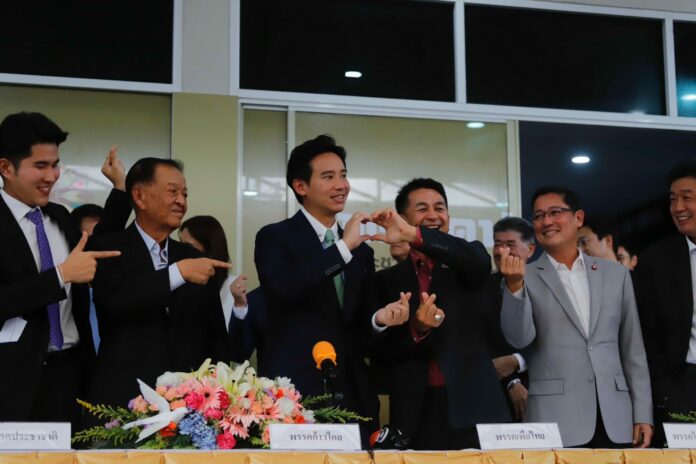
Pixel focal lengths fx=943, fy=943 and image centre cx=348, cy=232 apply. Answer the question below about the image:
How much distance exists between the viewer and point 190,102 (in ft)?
17.3

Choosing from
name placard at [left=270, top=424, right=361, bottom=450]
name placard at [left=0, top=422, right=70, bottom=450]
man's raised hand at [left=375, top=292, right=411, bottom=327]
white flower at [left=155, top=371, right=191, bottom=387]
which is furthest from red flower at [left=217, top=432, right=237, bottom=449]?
man's raised hand at [left=375, top=292, right=411, bottom=327]

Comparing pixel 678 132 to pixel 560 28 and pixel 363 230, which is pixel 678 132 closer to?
pixel 560 28

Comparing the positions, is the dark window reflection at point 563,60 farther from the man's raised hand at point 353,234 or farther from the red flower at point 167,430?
the red flower at point 167,430

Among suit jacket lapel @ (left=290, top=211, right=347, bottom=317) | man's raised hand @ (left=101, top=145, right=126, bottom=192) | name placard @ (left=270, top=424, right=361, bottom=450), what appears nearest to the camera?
name placard @ (left=270, top=424, right=361, bottom=450)

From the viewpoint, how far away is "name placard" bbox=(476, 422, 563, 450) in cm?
239

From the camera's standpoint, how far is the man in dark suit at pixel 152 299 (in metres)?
3.13

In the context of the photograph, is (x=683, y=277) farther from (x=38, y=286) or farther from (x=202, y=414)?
(x=38, y=286)

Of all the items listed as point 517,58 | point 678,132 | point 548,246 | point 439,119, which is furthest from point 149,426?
point 678,132

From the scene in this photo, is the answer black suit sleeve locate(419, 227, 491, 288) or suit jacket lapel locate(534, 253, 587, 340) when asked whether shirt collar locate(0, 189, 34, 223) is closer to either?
black suit sleeve locate(419, 227, 491, 288)

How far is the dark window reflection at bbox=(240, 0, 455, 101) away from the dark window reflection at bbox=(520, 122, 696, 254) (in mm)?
693

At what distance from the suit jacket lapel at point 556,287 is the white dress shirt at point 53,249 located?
1824 millimetres

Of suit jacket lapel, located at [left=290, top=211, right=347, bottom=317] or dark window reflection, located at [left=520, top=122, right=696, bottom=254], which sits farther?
dark window reflection, located at [left=520, top=122, right=696, bottom=254]

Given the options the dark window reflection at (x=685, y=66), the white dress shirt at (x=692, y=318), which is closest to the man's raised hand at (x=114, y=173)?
the white dress shirt at (x=692, y=318)

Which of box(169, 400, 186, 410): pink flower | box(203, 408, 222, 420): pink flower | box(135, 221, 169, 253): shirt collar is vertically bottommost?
box(203, 408, 222, 420): pink flower
